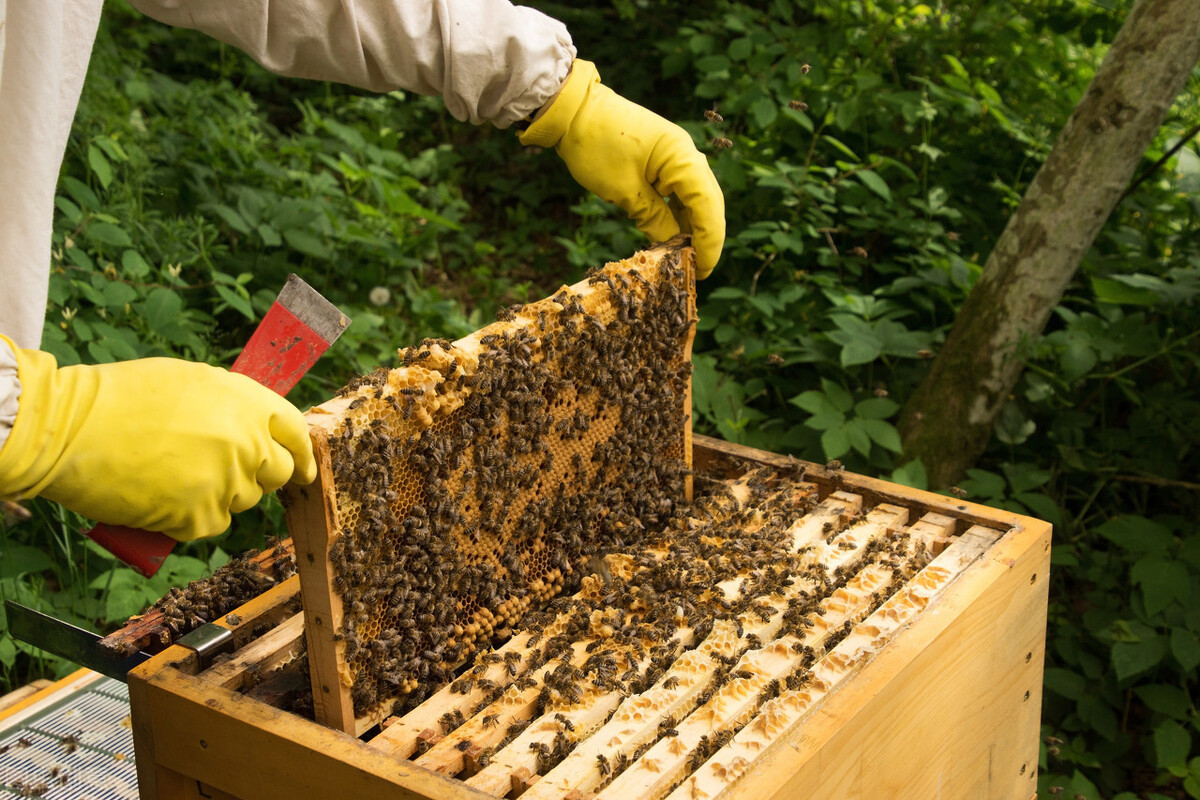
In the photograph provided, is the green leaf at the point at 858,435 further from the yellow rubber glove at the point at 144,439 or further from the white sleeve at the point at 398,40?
the yellow rubber glove at the point at 144,439

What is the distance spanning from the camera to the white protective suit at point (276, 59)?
197 cm

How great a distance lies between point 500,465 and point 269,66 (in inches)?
45.3

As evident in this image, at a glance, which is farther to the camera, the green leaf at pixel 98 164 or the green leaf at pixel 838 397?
the green leaf at pixel 98 164

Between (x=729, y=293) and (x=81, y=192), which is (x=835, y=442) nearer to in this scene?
(x=729, y=293)

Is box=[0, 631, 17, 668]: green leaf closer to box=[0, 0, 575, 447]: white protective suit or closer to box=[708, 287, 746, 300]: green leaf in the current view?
box=[0, 0, 575, 447]: white protective suit

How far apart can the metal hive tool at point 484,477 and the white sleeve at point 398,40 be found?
57 centimetres

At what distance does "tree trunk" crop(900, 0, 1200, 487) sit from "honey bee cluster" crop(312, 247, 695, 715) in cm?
166

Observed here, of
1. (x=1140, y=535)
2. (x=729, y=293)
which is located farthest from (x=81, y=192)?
(x=1140, y=535)

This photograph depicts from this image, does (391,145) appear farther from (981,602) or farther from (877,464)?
(981,602)

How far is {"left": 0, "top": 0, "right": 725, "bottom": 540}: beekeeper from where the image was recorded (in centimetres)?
158

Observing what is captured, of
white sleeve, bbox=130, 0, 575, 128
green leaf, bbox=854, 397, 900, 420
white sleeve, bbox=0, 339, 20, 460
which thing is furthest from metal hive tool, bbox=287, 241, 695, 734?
green leaf, bbox=854, 397, 900, 420

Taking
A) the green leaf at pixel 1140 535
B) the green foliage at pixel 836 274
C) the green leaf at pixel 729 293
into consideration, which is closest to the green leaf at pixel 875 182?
the green foliage at pixel 836 274

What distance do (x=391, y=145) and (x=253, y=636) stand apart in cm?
497

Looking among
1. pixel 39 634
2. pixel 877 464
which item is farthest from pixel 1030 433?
pixel 39 634
